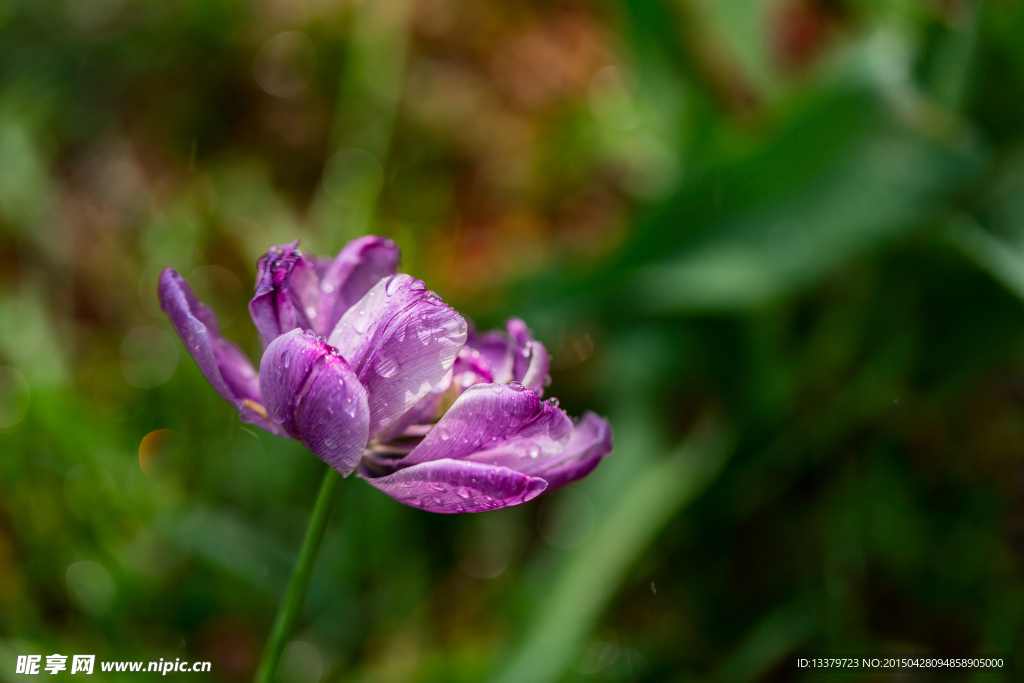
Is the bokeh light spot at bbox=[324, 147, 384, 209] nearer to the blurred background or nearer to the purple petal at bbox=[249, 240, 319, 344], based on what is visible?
the blurred background

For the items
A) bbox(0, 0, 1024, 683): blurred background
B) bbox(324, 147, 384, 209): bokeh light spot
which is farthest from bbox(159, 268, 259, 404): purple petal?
bbox(324, 147, 384, 209): bokeh light spot

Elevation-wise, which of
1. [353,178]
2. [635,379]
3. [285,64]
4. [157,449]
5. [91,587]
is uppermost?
[285,64]

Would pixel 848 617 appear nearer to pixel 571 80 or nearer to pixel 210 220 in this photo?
pixel 210 220

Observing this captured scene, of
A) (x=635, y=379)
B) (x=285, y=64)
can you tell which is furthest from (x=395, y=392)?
(x=285, y=64)

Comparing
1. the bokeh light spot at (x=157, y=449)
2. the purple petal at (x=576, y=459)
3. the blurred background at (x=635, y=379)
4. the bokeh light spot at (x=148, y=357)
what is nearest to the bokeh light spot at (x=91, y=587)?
the blurred background at (x=635, y=379)

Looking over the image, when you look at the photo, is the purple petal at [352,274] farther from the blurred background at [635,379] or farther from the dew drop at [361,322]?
the blurred background at [635,379]

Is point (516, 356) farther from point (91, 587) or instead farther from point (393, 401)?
point (91, 587)

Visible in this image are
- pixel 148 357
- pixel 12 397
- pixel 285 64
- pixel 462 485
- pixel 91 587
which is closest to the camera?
pixel 462 485

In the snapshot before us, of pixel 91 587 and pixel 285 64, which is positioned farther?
pixel 285 64
